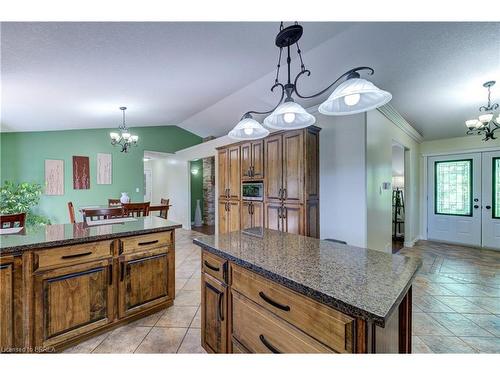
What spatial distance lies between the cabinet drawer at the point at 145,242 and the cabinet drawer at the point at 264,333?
1.14m

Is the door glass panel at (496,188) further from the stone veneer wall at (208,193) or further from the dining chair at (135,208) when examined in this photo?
the stone veneer wall at (208,193)

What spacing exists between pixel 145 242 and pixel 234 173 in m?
→ 2.43

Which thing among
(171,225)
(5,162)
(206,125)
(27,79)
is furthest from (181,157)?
(171,225)

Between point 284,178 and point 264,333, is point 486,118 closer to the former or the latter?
point 284,178

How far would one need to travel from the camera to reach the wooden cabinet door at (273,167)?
3447mm

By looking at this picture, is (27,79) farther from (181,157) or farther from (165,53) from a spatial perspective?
(181,157)

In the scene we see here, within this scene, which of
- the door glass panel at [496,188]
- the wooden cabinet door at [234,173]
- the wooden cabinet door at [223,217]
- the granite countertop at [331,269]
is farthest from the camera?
the door glass panel at [496,188]

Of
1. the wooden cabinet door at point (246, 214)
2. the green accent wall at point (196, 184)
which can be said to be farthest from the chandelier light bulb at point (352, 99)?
the green accent wall at point (196, 184)

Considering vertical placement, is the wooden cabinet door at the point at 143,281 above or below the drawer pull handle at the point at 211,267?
below

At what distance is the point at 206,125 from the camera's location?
6266 mm

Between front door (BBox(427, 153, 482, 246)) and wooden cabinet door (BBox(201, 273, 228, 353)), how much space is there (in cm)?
603

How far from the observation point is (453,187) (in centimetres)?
525

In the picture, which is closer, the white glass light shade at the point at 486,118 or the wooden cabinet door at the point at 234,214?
the white glass light shade at the point at 486,118

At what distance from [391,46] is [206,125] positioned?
4725 mm
